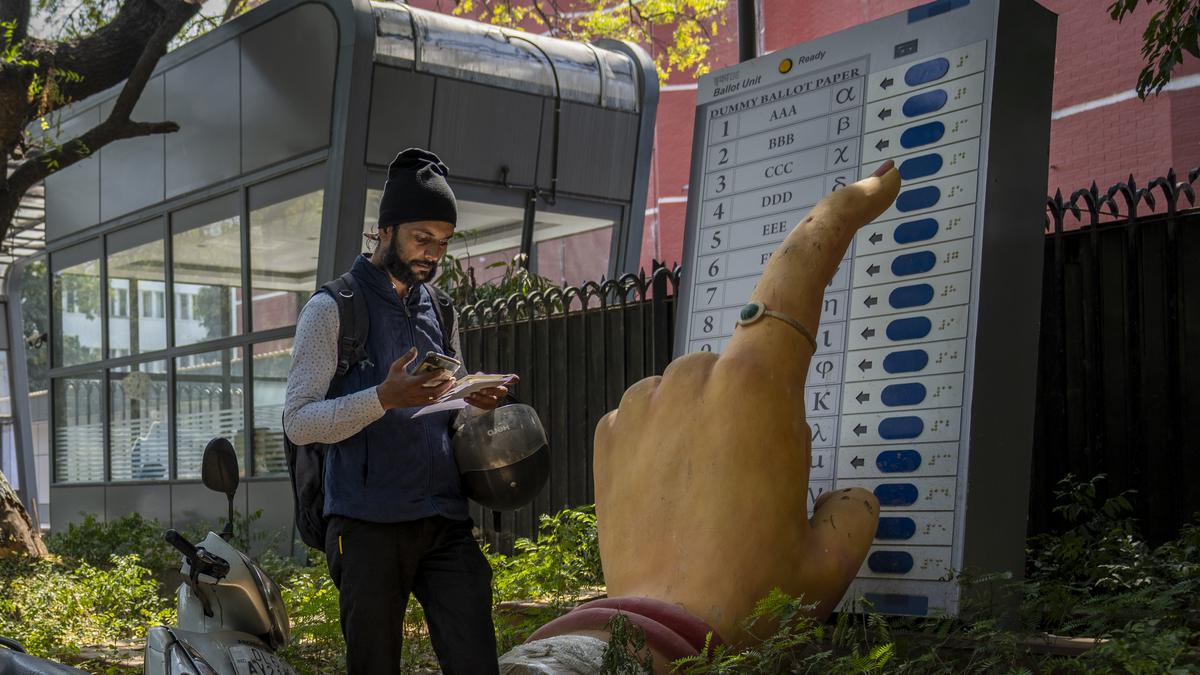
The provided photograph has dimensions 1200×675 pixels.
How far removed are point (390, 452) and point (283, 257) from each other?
10023 millimetres

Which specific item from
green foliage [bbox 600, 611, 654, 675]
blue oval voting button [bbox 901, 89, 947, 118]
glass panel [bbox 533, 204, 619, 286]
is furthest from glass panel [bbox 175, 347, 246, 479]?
green foliage [bbox 600, 611, 654, 675]

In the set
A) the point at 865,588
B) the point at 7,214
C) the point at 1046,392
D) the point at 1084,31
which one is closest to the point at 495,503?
the point at 865,588

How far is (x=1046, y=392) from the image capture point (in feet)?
19.5

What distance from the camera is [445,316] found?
4297mm

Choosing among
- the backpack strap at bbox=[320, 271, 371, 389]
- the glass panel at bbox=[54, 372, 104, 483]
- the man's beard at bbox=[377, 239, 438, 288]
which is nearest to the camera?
the backpack strap at bbox=[320, 271, 371, 389]

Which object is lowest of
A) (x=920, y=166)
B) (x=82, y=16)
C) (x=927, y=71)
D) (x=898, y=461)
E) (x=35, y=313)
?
(x=35, y=313)

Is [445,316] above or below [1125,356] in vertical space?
above

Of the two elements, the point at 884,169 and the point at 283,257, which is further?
the point at 283,257

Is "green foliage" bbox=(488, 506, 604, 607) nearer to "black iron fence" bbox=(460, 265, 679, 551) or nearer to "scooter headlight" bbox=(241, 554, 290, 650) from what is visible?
"black iron fence" bbox=(460, 265, 679, 551)

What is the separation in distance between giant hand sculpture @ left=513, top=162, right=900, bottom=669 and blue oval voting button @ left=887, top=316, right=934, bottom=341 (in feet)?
1.30

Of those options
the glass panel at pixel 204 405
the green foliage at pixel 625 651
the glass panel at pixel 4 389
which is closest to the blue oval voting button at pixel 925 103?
the green foliage at pixel 625 651

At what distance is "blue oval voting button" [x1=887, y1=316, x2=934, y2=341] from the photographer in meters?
4.71

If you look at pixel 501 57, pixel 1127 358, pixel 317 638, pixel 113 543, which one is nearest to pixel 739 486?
pixel 1127 358

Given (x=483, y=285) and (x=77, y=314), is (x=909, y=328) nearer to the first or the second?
(x=483, y=285)
